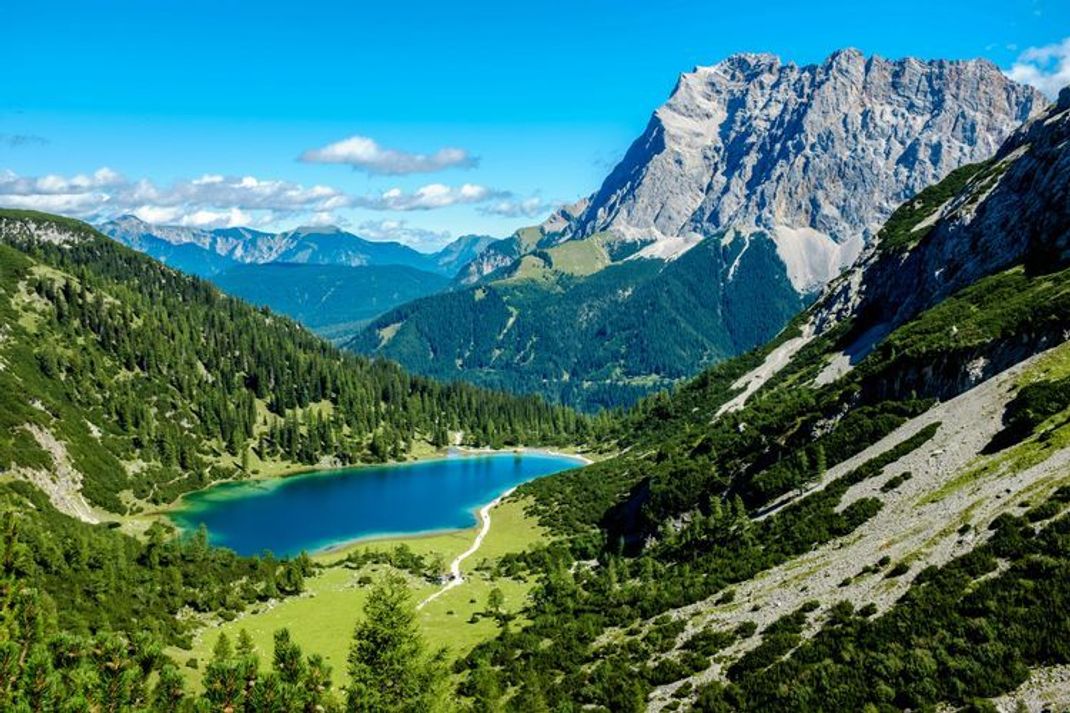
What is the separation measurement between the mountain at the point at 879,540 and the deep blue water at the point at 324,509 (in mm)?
43897

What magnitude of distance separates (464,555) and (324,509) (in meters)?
59.5

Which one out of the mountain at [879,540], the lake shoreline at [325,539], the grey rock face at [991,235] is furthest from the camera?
→ the lake shoreline at [325,539]

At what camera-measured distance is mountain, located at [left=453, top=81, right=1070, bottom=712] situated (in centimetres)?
3475

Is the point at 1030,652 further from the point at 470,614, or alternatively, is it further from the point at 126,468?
Result: the point at 126,468

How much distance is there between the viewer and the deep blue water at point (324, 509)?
459 feet

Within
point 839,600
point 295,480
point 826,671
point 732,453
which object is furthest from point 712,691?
point 295,480

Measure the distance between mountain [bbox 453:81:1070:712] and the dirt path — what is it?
11.2 metres

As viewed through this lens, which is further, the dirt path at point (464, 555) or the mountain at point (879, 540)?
the dirt path at point (464, 555)

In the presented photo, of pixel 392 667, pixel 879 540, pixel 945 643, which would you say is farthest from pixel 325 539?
pixel 945 643

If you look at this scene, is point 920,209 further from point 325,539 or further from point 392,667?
point 392,667

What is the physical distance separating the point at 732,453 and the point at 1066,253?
44.4 m

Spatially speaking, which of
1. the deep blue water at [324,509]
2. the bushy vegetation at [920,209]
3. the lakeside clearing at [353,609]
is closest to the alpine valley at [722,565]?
the lakeside clearing at [353,609]

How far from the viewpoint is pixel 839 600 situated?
146 ft

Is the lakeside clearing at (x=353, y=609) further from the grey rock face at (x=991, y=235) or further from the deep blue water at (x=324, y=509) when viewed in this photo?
the grey rock face at (x=991, y=235)
